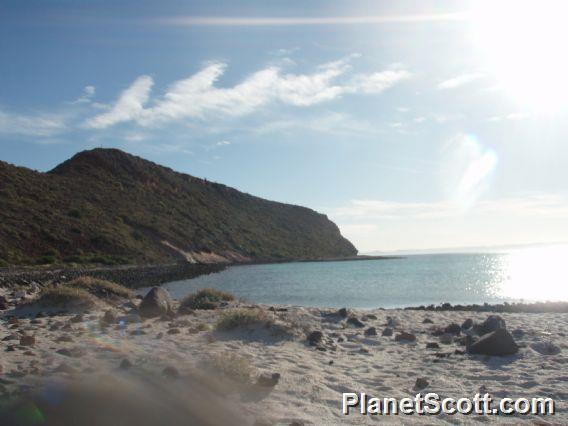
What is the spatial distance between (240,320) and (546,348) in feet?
23.6

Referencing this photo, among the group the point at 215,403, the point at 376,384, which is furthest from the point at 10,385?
the point at 376,384

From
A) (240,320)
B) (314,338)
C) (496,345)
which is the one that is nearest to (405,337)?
(496,345)

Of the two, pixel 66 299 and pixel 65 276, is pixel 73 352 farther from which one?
pixel 65 276

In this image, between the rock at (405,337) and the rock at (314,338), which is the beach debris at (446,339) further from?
the rock at (314,338)

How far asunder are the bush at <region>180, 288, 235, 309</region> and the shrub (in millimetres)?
9415

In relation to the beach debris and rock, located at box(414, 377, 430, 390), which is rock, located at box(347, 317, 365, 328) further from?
rock, located at box(414, 377, 430, 390)

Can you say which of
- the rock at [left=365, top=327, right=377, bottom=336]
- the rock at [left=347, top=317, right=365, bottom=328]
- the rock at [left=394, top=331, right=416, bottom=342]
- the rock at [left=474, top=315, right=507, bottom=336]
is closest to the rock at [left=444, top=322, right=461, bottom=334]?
the rock at [left=474, top=315, right=507, bottom=336]

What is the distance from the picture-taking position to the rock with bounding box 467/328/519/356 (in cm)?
1062

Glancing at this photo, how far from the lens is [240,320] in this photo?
11.9m

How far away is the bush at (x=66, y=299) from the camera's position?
1491cm

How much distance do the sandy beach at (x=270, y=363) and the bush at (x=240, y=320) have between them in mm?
57

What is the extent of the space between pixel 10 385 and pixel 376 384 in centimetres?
560

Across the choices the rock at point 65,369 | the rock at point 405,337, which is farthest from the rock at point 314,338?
the rock at point 65,369

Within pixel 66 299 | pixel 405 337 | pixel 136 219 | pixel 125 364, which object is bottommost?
pixel 405 337
